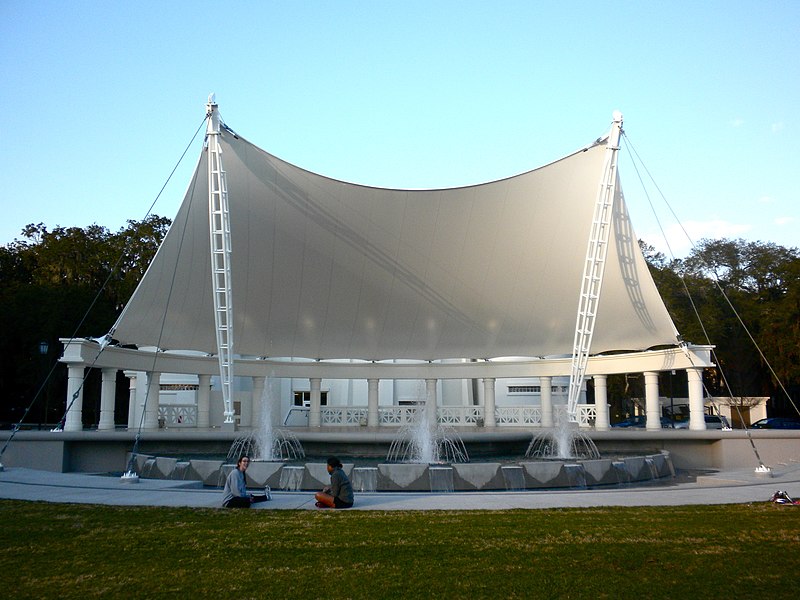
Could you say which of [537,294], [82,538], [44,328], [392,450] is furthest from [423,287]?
[44,328]

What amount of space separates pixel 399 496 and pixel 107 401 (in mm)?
13983

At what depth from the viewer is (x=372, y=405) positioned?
86.7 ft

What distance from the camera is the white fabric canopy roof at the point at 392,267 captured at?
18.9m

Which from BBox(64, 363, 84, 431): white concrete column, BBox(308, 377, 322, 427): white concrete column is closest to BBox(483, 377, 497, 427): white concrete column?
BBox(308, 377, 322, 427): white concrete column

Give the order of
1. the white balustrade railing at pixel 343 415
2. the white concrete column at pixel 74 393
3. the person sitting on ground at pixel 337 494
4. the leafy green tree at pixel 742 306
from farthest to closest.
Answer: the leafy green tree at pixel 742 306 < the white balustrade railing at pixel 343 415 < the white concrete column at pixel 74 393 < the person sitting on ground at pixel 337 494

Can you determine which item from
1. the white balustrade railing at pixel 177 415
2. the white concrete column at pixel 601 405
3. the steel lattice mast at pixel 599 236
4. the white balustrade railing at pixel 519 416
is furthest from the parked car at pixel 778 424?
the white balustrade railing at pixel 177 415

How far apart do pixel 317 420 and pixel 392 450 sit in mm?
10405

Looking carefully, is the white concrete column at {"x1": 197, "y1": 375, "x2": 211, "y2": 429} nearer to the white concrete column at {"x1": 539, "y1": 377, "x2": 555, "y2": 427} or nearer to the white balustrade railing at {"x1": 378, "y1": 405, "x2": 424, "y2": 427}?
the white balustrade railing at {"x1": 378, "y1": 405, "x2": 424, "y2": 427}

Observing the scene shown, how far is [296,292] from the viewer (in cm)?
2228

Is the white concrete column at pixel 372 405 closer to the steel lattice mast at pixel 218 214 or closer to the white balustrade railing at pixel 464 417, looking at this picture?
the white balustrade railing at pixel 464 417

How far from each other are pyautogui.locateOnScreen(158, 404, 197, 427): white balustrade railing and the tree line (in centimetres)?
634

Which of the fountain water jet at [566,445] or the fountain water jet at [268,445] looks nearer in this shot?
the fountain water jet at [268,445]

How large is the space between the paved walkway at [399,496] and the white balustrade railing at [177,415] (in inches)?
578

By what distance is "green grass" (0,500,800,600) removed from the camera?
16.7 feet
